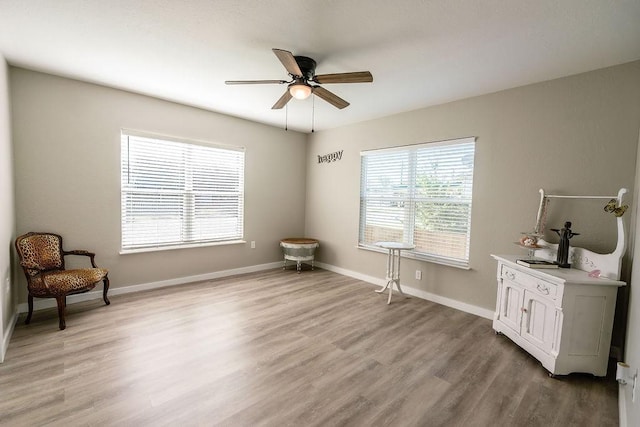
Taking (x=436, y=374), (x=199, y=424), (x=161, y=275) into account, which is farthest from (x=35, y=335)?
(x=436, y=374)

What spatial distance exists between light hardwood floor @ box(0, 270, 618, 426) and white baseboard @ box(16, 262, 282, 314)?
14 cm

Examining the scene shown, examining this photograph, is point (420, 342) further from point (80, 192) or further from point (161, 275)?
point (80, 192)

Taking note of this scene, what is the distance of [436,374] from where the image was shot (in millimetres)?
2279

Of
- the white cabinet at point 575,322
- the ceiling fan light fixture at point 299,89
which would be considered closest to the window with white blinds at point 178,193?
the ceiling fan light fixture at point 299,89

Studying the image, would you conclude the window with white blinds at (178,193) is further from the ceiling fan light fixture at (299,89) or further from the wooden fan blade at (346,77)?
the wooden fan blade at (346,77)

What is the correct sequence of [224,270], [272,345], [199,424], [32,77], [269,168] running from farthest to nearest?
[269,168] → [224,270] → [32,77] → [272,345] → [199,424]

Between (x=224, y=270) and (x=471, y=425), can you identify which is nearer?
(x=471, y=425)

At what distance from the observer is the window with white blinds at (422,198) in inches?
145

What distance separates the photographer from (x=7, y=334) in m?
2.56

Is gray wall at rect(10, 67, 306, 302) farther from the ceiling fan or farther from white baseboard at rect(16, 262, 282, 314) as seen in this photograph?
the ceiling fan

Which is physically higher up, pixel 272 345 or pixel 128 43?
pixel 128 43

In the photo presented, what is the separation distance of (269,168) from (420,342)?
3.83 meters

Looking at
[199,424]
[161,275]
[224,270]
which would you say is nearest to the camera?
[199,424]

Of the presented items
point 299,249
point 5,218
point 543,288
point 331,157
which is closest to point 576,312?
point 543,288
